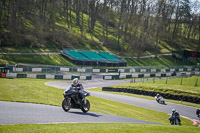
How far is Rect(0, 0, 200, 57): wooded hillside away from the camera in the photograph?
57781mm

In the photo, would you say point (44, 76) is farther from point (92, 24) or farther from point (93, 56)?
point (92, 24)

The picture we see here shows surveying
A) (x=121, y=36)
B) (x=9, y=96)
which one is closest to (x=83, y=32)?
(x=121, y=36)

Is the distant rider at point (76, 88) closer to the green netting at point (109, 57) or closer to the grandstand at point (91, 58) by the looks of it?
the grandstand at point (91, 58)

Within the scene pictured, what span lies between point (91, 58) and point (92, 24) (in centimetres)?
2286

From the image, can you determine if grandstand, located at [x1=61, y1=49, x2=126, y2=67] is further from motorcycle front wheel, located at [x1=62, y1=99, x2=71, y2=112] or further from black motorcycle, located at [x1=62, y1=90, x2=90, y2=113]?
motorcycle front wheel, located at [x1=62, y1=99, x2=71, y2=112]

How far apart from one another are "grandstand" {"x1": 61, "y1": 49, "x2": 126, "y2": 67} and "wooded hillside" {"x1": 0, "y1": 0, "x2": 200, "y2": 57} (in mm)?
5046

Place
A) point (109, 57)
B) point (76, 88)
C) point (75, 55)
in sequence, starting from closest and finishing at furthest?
point (76, 88) → point (75, 55) → point (109, 57)

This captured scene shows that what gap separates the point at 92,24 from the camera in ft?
259

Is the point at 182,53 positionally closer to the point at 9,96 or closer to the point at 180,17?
the point at 180,17

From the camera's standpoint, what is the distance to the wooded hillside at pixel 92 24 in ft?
190

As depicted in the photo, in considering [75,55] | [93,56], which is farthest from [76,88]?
[93,56]

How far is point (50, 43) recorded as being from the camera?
61906mm

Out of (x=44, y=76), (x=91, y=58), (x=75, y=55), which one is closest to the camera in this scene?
(x=44, y=76)

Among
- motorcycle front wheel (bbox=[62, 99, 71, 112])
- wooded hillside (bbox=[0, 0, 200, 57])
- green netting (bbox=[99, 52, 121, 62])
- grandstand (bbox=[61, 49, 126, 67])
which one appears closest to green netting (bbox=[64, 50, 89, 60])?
grandstand (bbox=[61, 49, 126, 67])
